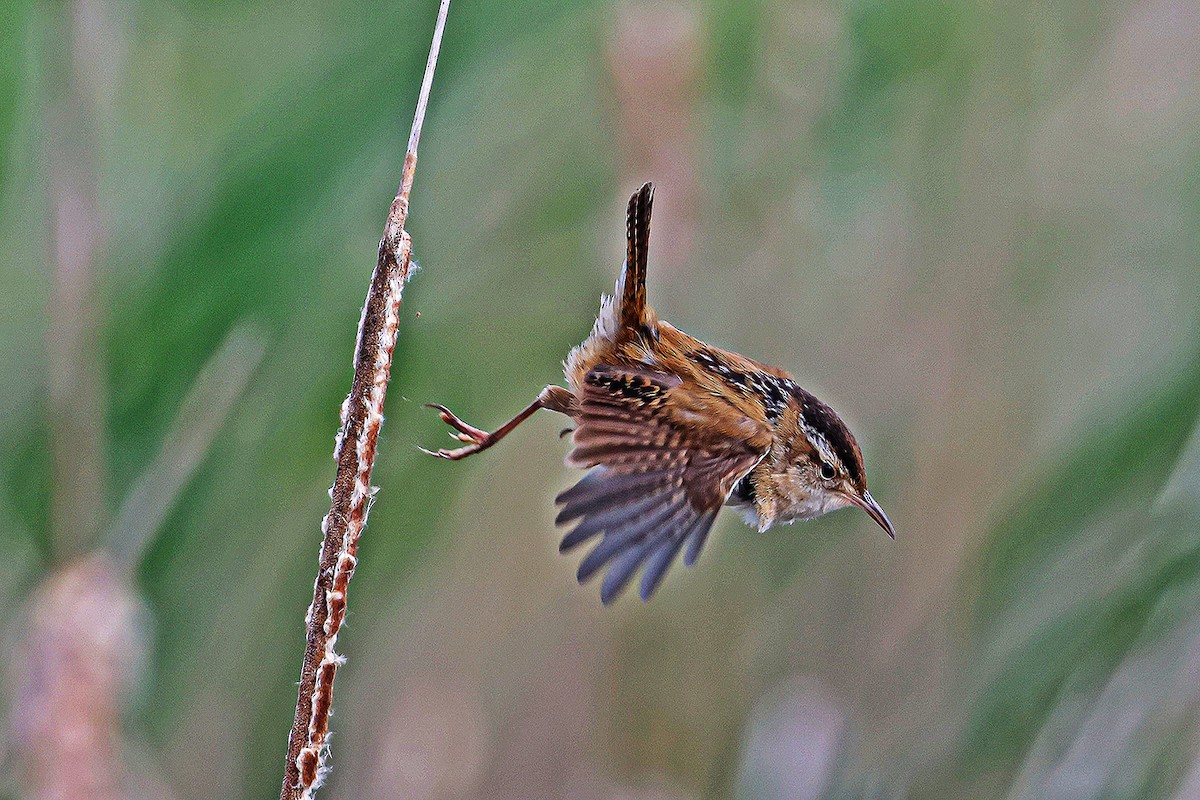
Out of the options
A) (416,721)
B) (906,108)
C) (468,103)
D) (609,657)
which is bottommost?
(416,721)

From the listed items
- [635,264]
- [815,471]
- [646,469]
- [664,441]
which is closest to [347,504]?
[646,469]

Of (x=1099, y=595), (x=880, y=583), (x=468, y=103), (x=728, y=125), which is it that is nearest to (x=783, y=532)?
(x=880, y=583)

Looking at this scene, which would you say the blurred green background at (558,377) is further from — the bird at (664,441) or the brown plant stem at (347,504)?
the brown plant stem at (347,504)

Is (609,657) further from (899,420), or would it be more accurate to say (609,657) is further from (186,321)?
(186,321)

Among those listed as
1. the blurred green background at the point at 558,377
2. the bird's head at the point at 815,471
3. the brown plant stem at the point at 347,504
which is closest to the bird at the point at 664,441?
the bird's head at the point at 815,471

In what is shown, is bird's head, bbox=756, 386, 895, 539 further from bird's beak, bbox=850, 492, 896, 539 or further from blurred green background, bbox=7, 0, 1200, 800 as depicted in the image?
blurred green background, bbox=7, 0, 1200, 800

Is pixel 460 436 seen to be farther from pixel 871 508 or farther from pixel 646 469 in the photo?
pixel 871 508

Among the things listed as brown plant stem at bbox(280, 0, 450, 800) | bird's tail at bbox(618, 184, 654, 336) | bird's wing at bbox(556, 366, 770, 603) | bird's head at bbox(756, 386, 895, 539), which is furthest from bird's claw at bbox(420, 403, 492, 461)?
brown plant stem at bbox(280, 0, 450, 800)
